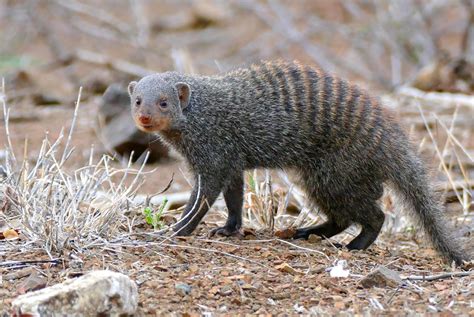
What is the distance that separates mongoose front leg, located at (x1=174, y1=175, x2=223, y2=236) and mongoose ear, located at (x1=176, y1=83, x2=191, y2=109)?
36 cm

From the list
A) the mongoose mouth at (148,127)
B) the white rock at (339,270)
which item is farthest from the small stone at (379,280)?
the mongoose mouth at (148,127)

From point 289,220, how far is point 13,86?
444cm

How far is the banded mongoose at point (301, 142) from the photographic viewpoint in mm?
4039

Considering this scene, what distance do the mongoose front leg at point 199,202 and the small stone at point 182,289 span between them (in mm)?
738

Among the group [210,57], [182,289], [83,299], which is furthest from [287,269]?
[210,57]

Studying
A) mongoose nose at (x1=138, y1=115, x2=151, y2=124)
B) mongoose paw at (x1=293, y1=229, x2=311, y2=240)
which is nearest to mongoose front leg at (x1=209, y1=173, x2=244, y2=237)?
mongoose paw at (x1=293, y1=229, x2=311, y2=240)

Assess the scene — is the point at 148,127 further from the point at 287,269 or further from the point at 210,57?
the point at 210,57

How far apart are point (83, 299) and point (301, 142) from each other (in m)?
1.73

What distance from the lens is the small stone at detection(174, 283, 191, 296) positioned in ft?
9.89

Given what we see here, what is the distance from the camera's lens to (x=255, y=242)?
3855 millimetres

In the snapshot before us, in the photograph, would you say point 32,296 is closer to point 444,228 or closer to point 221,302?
point 221,302

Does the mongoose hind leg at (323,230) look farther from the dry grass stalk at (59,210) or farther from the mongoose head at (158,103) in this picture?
the dry grass stalk at (59,210)

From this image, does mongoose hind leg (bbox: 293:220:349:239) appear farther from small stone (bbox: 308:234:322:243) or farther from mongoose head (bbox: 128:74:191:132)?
mongoose head (bbox: 128:74:191:132)

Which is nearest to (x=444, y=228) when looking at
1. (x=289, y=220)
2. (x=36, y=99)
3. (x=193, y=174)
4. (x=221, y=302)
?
(x=289, y=220)
